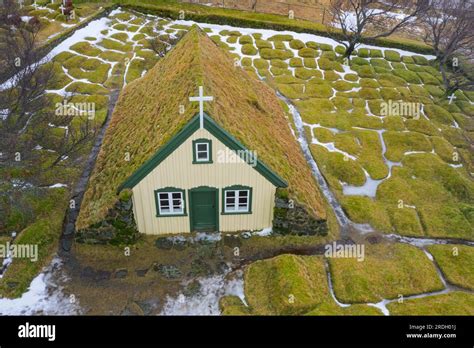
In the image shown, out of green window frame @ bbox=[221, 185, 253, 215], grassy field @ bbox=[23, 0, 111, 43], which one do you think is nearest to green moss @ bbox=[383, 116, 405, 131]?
green window frame @ bbox=[221, 185, 253, 215]

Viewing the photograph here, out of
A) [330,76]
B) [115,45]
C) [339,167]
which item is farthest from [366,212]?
[115,45]

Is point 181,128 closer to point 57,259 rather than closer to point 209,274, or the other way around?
point 209,274

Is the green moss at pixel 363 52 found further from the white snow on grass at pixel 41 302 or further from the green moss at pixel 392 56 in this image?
the white snow on grass at pixel 41 302

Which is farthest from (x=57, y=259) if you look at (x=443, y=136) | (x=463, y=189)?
(x=443, y=136)

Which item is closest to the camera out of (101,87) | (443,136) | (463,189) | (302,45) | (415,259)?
(415,259)

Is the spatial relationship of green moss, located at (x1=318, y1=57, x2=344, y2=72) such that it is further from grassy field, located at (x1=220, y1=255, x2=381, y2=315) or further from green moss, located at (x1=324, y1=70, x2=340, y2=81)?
grassy field, located at (x1=220, y1=255, x2=381, y2=315)

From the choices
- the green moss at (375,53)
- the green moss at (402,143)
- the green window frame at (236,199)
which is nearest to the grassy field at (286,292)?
the green window frame at (236,199)
